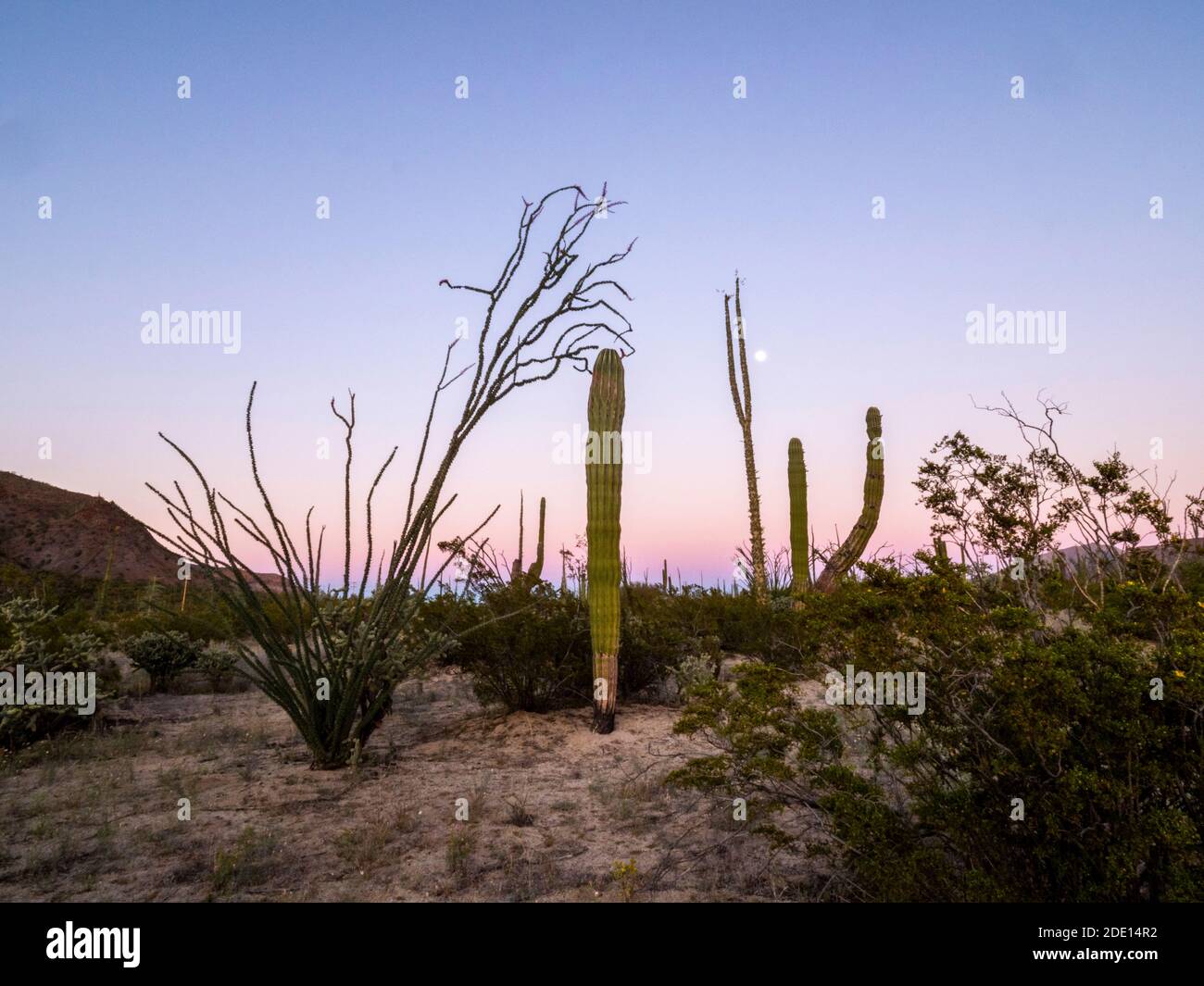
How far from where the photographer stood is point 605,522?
794cm

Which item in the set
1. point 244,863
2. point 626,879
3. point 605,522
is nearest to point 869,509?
point 605,522

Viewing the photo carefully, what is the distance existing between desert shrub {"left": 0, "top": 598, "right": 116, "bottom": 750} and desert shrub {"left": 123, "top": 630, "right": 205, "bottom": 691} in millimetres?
2293

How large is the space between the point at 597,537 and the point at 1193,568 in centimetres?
1171

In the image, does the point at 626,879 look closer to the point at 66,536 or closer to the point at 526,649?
the point at 526,649

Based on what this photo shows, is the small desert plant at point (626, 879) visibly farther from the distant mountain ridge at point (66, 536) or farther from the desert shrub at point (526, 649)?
the distant mountain ridge at point (66, 536)

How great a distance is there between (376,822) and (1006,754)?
12.8ft

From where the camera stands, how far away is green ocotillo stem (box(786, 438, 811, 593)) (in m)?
14.5

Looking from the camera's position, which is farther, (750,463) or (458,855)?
(750,463)

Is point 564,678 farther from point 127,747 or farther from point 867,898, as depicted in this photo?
point 867,898

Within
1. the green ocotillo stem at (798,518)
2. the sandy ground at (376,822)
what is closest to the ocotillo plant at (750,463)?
the green ocotillo stem at (798,518)

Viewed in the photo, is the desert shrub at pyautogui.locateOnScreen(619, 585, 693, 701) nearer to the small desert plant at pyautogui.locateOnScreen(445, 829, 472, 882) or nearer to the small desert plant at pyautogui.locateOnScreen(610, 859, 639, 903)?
the small desert plant at pyautogui.locateOnScreen(445, 829, 472, 882)

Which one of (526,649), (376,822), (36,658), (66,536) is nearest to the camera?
(376,822)
